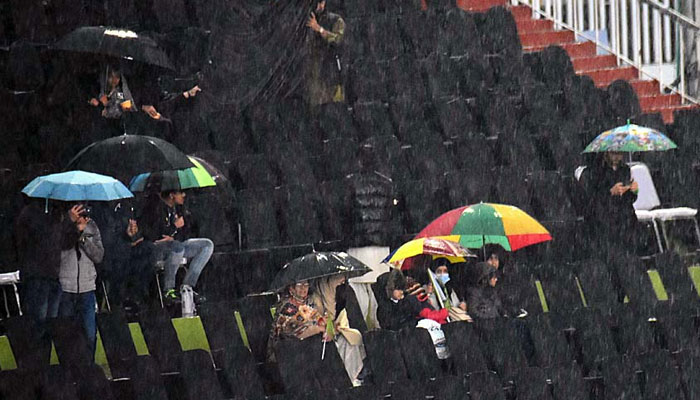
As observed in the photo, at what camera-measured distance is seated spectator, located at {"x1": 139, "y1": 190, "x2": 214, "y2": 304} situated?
9195mm

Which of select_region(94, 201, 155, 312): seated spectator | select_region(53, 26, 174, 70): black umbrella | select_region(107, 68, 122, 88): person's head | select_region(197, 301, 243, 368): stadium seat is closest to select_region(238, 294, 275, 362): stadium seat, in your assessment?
select_region(197, 301, 243, 368): stadium seat

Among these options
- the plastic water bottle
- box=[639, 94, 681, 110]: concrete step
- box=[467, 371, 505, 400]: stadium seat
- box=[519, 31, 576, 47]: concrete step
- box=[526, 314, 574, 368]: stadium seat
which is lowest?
box=[467, 371, 505, 400]: stadium seat

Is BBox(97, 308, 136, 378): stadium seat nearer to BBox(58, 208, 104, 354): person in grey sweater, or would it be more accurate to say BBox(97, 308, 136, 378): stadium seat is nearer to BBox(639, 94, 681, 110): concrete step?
BBox(58, 208, 104, 354): person in grey sweater

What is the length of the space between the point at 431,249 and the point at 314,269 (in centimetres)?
83

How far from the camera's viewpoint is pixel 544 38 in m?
13.3

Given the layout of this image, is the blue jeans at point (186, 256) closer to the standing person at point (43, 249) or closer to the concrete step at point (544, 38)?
the standing person at point (43, 249)

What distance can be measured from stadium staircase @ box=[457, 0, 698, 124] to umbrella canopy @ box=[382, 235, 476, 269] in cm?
425

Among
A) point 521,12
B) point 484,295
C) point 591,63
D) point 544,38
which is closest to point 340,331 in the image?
point 484,295

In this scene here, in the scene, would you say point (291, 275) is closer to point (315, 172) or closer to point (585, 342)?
point (585, 342)

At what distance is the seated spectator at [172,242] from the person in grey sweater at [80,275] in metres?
0.67

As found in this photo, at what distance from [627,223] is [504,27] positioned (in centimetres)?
263

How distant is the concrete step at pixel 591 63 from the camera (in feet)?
43.0

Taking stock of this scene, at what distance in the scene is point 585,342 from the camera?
8.81 metres

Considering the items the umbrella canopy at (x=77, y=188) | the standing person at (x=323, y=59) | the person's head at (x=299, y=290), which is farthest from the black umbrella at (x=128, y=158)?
the standing person at (x=323, y=59)
